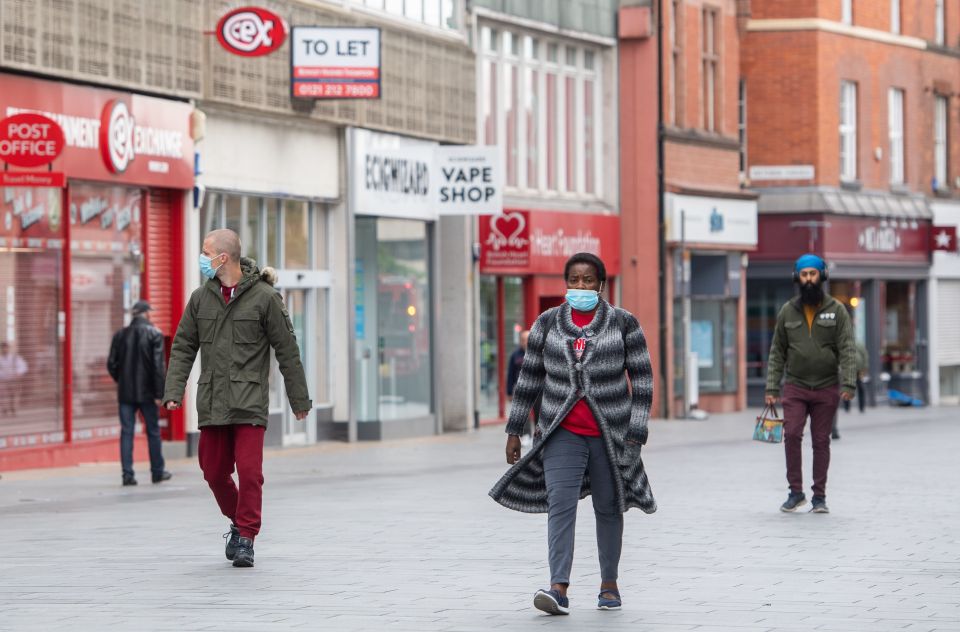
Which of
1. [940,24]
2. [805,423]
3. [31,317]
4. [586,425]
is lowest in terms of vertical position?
[805,423]

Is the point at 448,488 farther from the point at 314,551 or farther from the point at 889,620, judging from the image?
the point at 889,620

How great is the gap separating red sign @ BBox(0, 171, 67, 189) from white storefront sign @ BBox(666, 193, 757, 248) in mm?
17736

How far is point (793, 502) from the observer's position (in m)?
15.7

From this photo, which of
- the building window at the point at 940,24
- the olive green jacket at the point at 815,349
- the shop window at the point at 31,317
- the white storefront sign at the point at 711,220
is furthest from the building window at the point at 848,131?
the olive green jacket at the point at 815,349

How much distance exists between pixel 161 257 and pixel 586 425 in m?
14.5

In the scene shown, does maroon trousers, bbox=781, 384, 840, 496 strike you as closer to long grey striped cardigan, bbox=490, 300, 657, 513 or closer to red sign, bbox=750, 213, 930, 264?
long grey striped cardigan, bbox=490, 300, 657, 513

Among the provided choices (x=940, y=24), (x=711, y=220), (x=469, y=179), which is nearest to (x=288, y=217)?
(x=469, y=179)

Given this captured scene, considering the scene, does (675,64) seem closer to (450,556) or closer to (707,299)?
(707,299)

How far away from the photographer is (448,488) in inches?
744

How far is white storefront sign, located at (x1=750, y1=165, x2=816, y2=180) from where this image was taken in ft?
138

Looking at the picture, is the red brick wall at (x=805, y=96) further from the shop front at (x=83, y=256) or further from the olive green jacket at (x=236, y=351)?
the olive green jacket at (x=236, y=351)

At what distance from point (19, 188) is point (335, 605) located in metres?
12.3

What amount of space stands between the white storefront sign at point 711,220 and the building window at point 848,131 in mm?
4217

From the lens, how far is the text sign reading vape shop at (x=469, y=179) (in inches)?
1152
